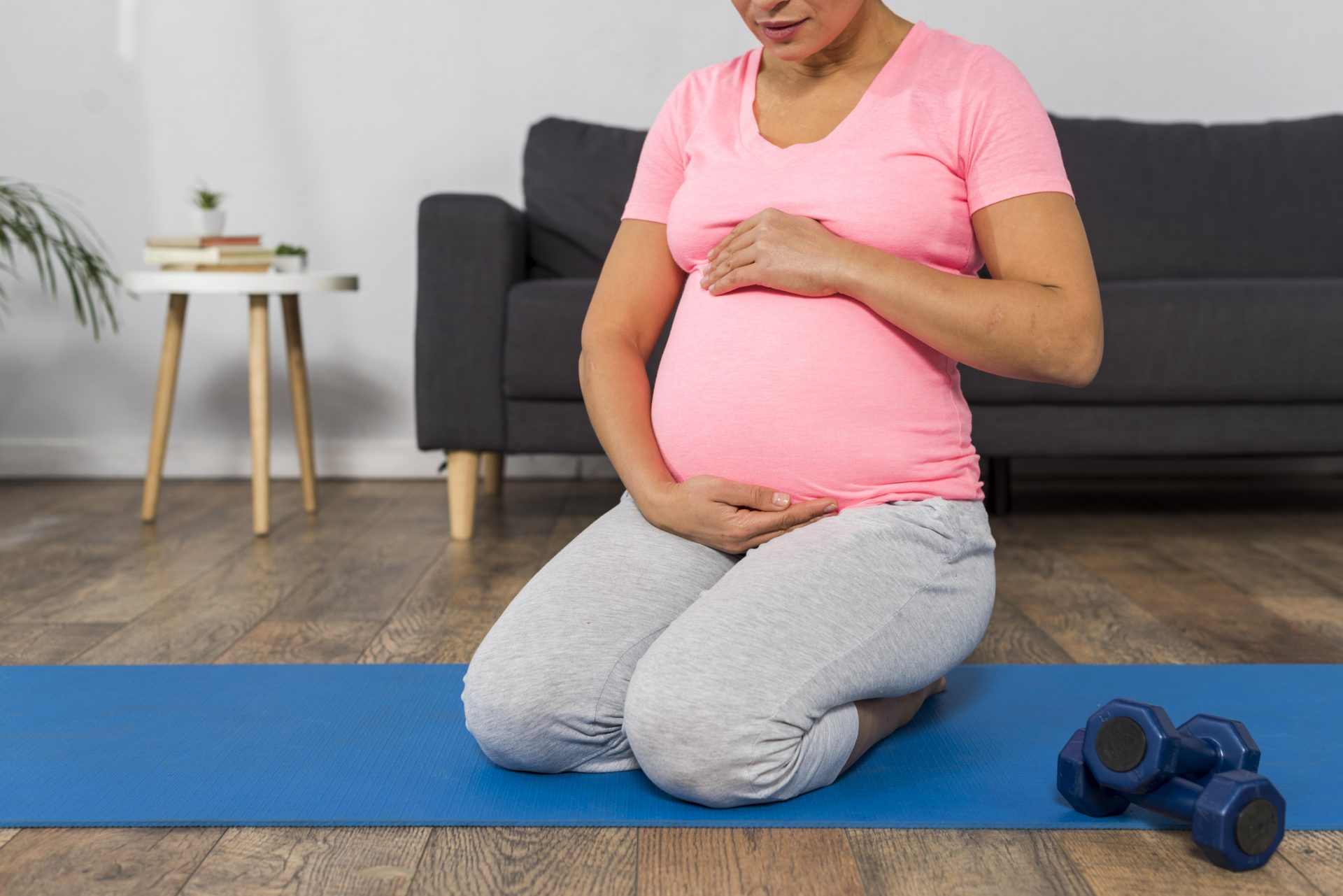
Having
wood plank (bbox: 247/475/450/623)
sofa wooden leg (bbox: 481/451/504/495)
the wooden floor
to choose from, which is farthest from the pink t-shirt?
sofa wooden leg (bbox: 481/451/504/495)

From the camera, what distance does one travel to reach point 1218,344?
2457 mm

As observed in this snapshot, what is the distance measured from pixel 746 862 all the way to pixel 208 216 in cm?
217

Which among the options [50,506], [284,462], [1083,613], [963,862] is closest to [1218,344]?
[1083,613]

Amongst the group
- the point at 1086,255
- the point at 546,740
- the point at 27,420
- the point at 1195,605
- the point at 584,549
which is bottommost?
the point at 27,420

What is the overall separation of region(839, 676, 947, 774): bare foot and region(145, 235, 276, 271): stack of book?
188 centimetres

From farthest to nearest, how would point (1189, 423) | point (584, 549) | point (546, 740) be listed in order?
point (1189, 423) < point (584, 549) < point (546, 740)

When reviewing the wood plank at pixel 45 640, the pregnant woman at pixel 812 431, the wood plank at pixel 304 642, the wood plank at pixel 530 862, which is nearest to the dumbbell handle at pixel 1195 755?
the pregnant woman at pixel 812 431

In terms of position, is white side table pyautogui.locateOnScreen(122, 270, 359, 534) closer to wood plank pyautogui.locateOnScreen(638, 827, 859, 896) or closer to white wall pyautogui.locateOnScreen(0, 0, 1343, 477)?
white wall pyautogui.locateOnScreen(0, 0, 1343, 477)

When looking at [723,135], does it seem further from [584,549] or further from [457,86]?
[457,86]

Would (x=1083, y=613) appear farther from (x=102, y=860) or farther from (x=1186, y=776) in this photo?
(x=102, y=860)

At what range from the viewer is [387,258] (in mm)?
3354

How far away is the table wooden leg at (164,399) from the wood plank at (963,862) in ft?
6.78

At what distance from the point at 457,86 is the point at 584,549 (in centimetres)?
236

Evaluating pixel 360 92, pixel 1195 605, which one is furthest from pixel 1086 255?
pixel 360 92
